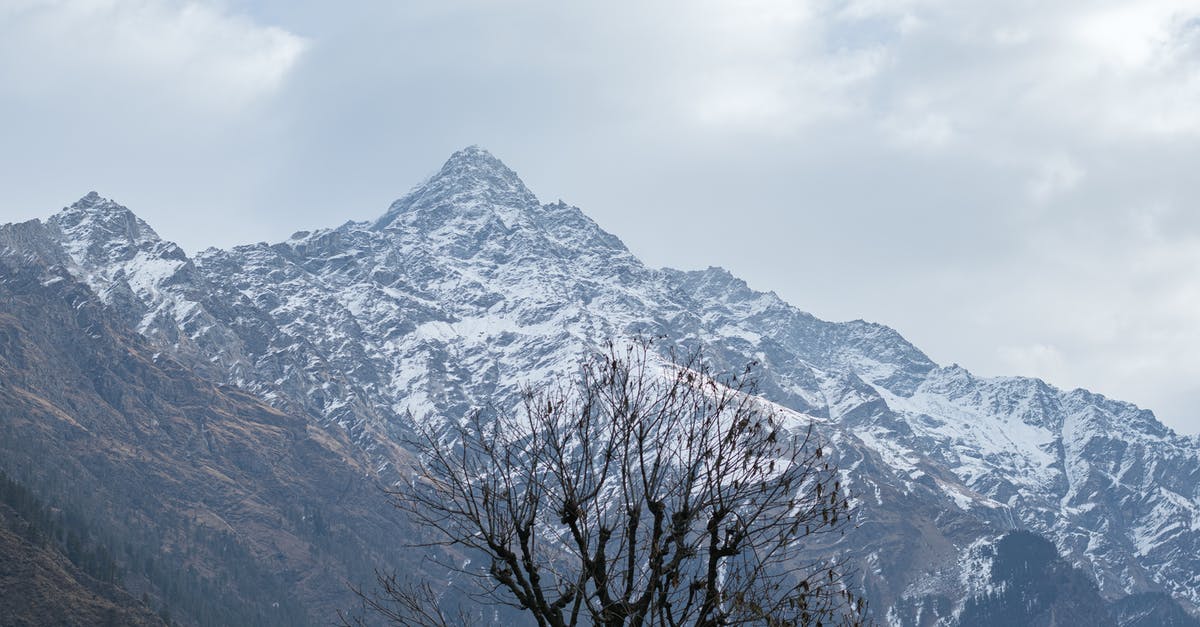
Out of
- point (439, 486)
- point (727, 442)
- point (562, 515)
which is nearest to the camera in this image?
point (727, 442)

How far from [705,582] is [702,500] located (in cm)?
108

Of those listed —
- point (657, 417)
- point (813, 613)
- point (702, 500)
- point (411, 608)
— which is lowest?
point (411, 608)

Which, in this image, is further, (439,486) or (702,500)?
(439,486)

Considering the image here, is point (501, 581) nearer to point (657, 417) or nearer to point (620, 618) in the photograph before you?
point (620, 618)

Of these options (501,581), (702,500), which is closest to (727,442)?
(702,500)

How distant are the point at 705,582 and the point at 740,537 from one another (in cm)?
76

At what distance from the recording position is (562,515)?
1795 centimetres

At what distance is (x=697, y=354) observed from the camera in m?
17.7

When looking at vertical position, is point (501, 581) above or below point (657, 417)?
below

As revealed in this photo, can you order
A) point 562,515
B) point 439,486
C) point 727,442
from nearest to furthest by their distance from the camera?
1. point 727,442
2. point 562,515
3. point 439,486

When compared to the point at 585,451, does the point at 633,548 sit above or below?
below

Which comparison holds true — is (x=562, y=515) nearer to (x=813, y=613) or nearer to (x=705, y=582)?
(x=705, y=582)

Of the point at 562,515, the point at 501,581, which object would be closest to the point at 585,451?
the point at 562,515

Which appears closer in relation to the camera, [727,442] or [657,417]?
[727,442]
